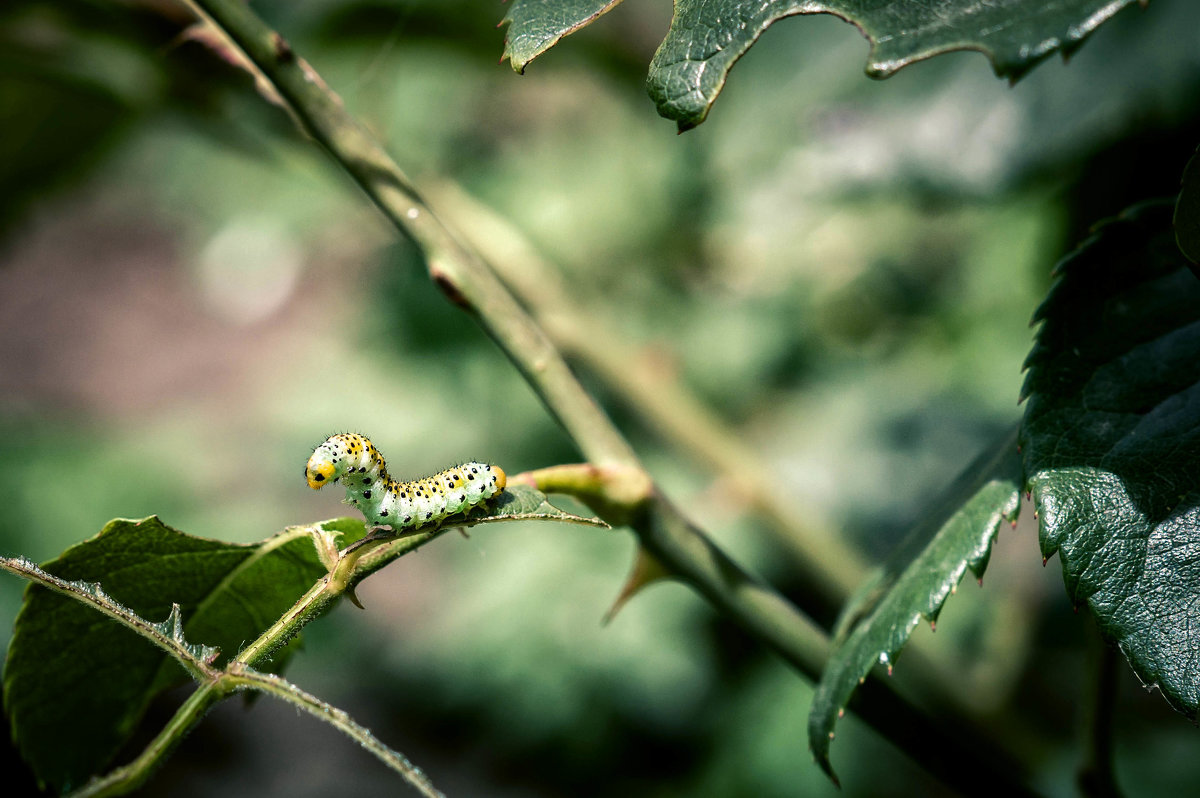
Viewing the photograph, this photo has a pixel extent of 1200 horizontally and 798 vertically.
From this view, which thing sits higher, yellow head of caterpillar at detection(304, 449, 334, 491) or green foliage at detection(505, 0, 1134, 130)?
green foliage at detection(505, 0, 1134, 130)

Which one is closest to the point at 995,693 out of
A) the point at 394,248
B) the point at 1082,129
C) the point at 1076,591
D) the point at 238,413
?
the point at 1082,129

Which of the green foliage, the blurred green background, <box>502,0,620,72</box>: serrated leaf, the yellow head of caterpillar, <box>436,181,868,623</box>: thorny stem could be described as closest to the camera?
the green foliage

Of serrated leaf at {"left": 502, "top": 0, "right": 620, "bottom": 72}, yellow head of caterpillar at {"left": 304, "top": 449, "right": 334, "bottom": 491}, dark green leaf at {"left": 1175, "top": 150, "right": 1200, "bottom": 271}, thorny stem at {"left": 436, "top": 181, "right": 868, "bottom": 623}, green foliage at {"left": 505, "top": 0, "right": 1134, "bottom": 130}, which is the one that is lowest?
thorny stem at {"left": 436, "top": 181, "right": 868, "bottom": 623}

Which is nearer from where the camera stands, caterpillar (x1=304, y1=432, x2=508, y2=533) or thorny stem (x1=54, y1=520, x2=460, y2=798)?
thorny stem (x1=54, y1=520, x2=460, y2=798)

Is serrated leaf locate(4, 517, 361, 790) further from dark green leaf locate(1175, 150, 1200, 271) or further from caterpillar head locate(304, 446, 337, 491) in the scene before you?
dark green leaf locate(1175, 150, 1200, 271)

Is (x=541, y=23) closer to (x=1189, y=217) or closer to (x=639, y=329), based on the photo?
(x=1189, y=217)

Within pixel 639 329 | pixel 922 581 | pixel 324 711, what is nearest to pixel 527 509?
pixel 324 711

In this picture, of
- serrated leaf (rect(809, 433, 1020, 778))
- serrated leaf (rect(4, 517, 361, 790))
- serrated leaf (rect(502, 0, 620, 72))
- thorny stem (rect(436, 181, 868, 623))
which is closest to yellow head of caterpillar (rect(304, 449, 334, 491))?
serrated leaf (rect(4, 517, 361, 790))
